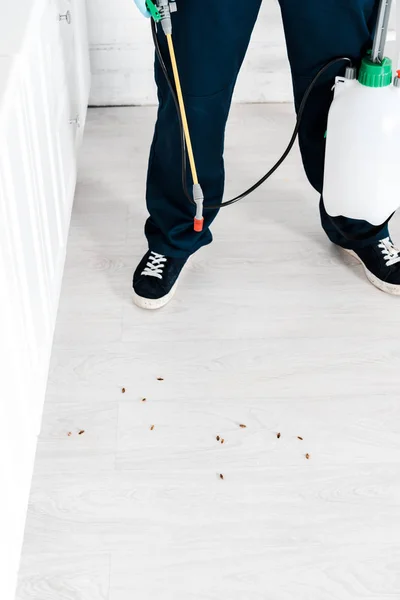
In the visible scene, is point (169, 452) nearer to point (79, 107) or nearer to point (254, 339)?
point (254, 339)

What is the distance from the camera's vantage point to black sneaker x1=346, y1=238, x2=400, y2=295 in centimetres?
177

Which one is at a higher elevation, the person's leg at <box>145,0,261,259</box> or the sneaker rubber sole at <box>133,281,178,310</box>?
the person's leg at <box>145,0,261,259</box>

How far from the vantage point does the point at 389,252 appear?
71.0 inches

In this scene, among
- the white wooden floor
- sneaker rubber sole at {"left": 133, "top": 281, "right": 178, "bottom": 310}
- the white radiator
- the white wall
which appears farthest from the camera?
the white wall

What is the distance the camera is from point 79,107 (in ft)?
6.67

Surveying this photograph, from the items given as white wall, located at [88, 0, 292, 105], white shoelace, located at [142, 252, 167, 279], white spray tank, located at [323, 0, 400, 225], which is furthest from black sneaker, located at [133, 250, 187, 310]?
white wall, located at [88, 0, 292, 105]

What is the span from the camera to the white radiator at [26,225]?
107cm

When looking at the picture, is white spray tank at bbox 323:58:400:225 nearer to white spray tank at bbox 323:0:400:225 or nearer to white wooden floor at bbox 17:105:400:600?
white spray tank at bbox 323:0:400:225

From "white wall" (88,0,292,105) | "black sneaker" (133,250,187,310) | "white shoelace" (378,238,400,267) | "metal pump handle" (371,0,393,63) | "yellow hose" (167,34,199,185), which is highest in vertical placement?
"metal pump handle" (371,0,393,63)

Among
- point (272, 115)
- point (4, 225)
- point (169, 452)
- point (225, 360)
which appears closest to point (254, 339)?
point (225, 360)

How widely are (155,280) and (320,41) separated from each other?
0.65 meters

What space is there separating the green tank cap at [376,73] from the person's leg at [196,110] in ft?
0.81

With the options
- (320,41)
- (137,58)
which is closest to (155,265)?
(320,41)

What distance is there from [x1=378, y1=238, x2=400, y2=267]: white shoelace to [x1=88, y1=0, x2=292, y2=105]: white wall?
90cm
